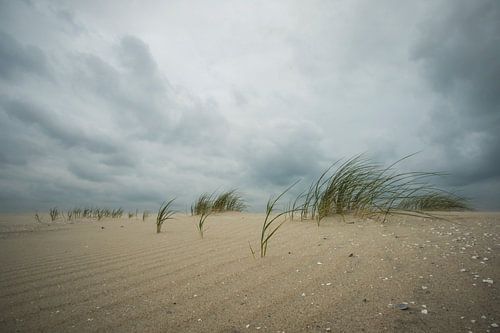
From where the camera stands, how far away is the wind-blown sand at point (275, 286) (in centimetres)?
140

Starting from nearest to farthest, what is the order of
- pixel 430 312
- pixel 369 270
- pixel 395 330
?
pixel 395 330
pixel 430 312
pixel 369 270

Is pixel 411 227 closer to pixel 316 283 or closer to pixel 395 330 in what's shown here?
pixel 316 283

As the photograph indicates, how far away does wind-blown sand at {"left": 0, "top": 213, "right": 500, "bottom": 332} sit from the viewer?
140cm

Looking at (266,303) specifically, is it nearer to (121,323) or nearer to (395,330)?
(395,330)

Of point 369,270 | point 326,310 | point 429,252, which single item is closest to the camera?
point 326,310

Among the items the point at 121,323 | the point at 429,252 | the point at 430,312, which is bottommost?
the point at 121,323

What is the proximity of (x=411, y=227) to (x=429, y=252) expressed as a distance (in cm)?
104

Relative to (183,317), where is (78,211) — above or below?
above

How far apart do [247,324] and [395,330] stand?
68 centimetres

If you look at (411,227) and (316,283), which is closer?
(316,283)

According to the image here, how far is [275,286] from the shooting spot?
5.92ft

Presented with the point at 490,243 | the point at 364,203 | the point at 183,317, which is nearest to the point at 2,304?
the point at 183,317

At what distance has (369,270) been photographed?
6.31 ft

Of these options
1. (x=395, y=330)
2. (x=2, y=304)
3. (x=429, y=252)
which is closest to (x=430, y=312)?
Answer: (x=395, y=330)
